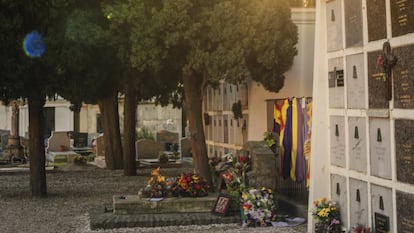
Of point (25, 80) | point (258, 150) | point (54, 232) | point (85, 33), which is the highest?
point (85, 33)

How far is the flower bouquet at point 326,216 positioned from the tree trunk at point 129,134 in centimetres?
1222

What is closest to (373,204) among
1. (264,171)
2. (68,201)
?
(264,171)

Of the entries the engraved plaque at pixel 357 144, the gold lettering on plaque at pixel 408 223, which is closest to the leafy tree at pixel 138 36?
the engraved plaque at pixel 357 144

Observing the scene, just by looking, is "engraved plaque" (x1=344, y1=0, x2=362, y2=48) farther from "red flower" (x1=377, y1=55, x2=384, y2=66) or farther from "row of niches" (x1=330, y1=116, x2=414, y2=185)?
"row of niches" (x1=330, y1=116, x2=414, y2=185)

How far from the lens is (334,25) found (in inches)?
372

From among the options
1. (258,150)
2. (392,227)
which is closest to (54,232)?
(258,150)

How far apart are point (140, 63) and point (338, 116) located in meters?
6.05

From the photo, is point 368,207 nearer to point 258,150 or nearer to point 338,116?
point 338,116

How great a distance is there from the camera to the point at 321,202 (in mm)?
9445

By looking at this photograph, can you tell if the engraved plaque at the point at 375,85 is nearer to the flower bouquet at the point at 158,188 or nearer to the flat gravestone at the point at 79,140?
the flower bouquet at the point at 158,188

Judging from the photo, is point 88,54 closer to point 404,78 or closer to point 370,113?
point 370,113

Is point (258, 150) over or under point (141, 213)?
over

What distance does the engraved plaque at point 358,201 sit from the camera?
842 cm

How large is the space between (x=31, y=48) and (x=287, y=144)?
566 cm
